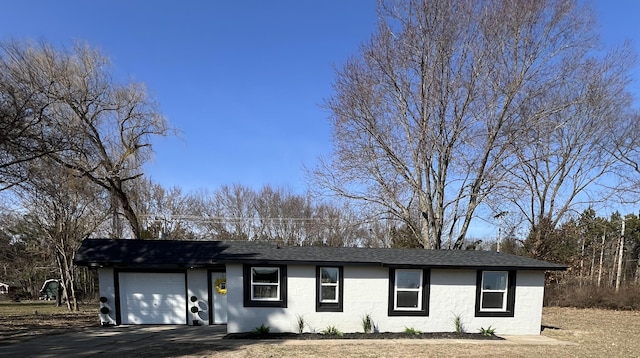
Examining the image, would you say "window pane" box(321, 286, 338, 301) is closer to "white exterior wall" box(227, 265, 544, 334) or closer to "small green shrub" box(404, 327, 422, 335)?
"white exterior wall" box(227, 265, 544, 334)

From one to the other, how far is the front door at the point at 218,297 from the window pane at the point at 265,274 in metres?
2.20

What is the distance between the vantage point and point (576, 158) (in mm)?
22297

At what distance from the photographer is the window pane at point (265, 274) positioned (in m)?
10.0

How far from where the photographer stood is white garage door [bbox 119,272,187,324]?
11508mm

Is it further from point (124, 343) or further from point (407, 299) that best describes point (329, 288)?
point (124, 343)

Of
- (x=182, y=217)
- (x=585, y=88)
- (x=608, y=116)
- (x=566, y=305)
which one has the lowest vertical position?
(x=566, y=305)

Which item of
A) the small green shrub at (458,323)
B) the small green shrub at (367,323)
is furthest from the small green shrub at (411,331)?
the small green shrub at (458,323)

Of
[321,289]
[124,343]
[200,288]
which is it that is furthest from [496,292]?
[124,343]

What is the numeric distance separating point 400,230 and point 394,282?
1090 cm

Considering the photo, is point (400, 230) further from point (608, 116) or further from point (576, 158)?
point (608, 116)

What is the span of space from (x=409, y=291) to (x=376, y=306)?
3.85 ft

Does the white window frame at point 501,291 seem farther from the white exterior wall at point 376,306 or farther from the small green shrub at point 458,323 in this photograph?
the small green shrub at point 458,323

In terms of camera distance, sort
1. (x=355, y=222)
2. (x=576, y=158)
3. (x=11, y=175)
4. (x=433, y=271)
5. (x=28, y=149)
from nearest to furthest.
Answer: (x=28, y=149), (x=11, y=175), (x=433, y=271), (x=355, y=222), (x=576, y=158)

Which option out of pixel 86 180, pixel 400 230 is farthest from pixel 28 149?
pixel 400 230
